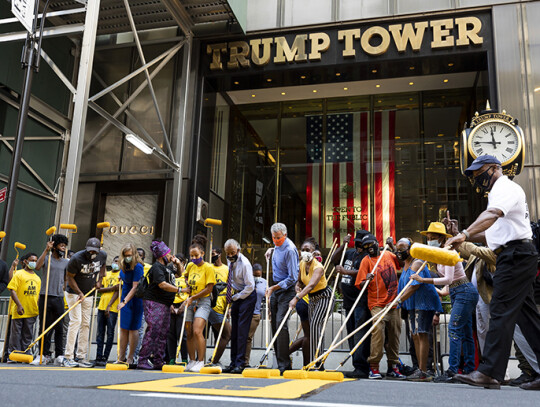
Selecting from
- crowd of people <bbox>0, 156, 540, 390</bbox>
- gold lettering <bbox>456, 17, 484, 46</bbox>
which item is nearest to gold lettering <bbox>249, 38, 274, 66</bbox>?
gold lettering <bbox>456, 17, 484, 46</bbox>

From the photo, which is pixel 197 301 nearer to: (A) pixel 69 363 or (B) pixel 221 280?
(B) pixel 221 280

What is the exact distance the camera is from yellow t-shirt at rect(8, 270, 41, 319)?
328 inches

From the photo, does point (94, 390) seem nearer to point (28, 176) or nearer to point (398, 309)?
point (398, 309)

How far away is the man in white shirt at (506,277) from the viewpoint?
3.94 m

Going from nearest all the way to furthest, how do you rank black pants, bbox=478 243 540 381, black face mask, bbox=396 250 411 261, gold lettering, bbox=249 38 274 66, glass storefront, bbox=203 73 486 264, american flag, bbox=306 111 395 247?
black pants, bbox=478 243 540 381 → black face mask, bbox=396 250 411 261 → gold lettering, bbox=249 38 274 66 → glass storefront, bbox=203 73 486 264 → american flag, bbox=306 111 395 247

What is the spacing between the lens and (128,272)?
7441mm

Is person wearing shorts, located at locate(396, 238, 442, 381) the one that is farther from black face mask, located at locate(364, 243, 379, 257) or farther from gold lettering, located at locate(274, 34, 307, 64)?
gold lettering, located at locate(274, 34, 307, 64)

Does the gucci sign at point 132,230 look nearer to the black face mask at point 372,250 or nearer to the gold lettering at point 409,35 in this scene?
the gold lettering at point 409,35

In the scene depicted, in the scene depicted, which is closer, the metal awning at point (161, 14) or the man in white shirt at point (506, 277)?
the man in white shirt at point (506, 277)

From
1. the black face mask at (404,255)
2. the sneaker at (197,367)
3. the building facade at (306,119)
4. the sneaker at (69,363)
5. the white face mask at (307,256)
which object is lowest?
the sneaker at (69,363)

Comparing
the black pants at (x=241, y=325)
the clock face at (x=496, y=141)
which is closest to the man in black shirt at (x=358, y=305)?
the black pants at (x=241, y=325)

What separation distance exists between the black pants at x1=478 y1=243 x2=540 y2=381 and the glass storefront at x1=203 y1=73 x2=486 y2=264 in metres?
12.0

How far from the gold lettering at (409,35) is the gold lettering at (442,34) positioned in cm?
31

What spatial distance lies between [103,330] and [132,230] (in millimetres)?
6812
